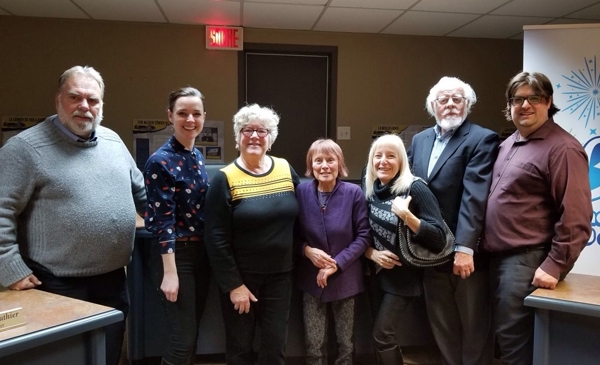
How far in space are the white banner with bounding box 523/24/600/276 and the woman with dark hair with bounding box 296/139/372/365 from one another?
1477mm

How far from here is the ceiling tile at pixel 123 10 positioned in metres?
3.26

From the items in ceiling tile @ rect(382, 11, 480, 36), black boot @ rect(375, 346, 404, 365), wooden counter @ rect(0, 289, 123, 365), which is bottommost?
black boot @ rect(375, 346, 404, 365)

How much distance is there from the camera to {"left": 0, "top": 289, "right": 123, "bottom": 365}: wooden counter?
1.06 meters

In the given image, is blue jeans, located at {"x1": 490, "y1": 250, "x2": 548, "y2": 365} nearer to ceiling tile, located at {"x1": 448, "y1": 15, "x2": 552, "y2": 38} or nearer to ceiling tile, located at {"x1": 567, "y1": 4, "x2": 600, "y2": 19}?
ceiling tile, located at {"x1": 448, "y1": 15, "x2": 552, "y2": 38}

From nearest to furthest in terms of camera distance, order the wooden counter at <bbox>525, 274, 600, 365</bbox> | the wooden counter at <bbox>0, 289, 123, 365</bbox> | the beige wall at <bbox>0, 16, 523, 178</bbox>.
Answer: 1. the wooden counter at <bbox>0, 289, 123, 365</bbox>
2. the wooden counter at <bbox>525, 274, 600, 365</bbox>
3. the beige wall at <bbox>0, 16, 523, 178</bbox>

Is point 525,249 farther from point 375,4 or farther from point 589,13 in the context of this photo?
point 589,13

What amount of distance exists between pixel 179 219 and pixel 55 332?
2.03 feet

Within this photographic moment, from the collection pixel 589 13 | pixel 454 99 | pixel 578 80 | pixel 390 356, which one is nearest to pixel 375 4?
pixel 578 80

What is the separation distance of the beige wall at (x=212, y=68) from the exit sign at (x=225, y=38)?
72 millimetres

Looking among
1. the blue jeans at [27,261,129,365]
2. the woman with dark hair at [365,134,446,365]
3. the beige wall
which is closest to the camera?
the blue jeans at [27,261,129,365]

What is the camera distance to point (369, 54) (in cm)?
415

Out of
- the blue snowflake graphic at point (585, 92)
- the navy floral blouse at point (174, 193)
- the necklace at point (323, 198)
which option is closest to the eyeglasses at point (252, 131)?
the navy floral blouse at point (174, 193)

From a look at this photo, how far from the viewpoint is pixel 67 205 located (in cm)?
148

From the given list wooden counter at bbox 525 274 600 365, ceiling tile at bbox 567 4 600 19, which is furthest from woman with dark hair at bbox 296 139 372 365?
ceiling tile at bbox 567 4 600 19
